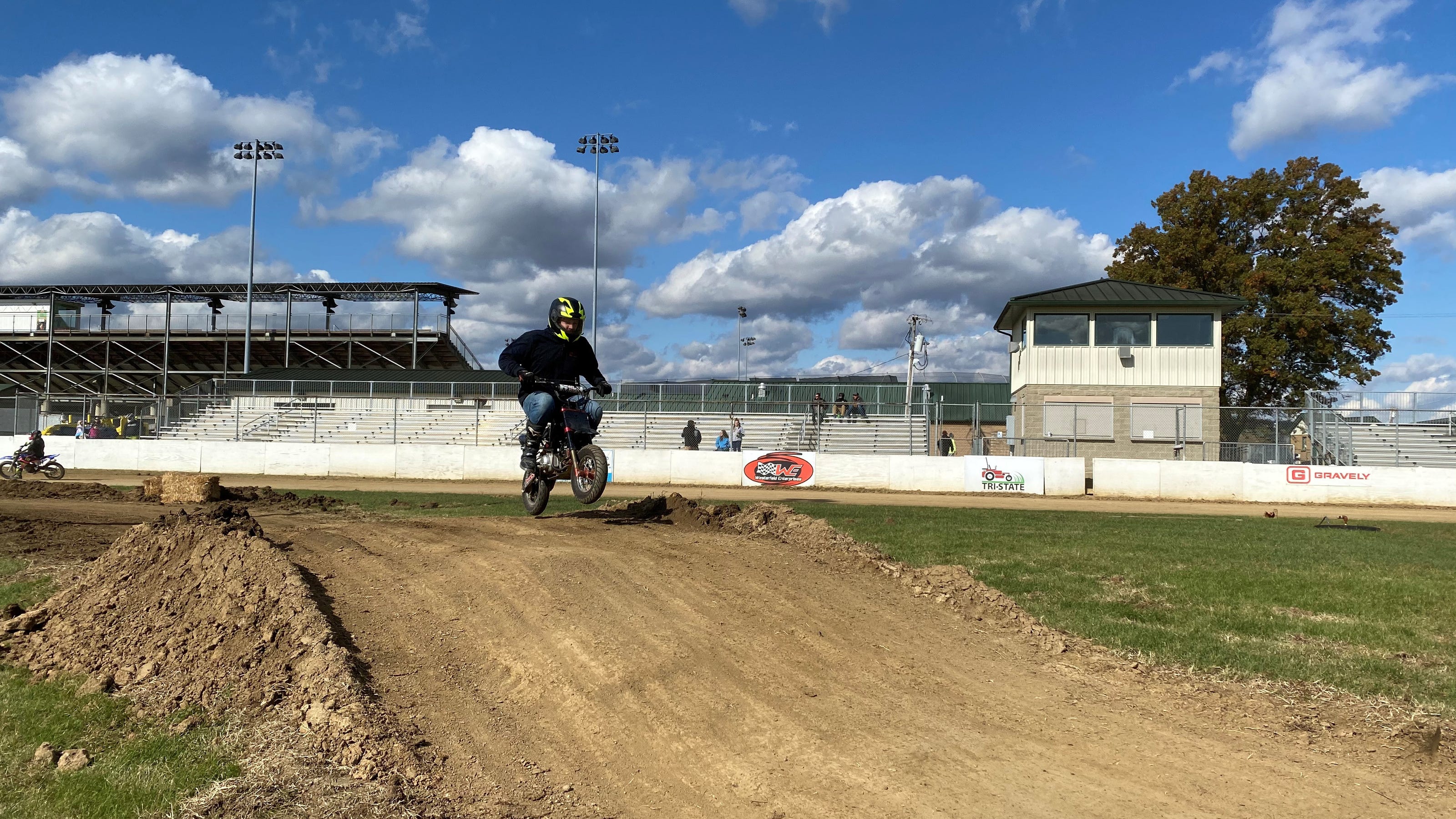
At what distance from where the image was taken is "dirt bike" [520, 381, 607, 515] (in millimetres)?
9438

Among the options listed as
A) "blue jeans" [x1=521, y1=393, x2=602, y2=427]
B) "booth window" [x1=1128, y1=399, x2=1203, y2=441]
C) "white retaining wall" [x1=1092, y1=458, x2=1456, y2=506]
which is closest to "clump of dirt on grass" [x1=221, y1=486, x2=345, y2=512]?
"blue jeans" [x1=521, y1=393, x2=602, y2=427]

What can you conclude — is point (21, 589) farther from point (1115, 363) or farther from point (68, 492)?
point (1115, 363)

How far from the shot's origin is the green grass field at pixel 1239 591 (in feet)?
22.0

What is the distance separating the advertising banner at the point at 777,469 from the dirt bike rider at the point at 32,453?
21.3 meters

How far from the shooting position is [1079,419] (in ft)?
108

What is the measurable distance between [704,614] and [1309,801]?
3.61m

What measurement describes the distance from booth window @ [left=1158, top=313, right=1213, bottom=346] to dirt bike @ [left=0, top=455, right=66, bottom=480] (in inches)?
1474

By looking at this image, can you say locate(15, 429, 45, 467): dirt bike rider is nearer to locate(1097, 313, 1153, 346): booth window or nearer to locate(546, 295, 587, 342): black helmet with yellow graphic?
locate(546, 295, 587, 342): black helmet with yellow graphic

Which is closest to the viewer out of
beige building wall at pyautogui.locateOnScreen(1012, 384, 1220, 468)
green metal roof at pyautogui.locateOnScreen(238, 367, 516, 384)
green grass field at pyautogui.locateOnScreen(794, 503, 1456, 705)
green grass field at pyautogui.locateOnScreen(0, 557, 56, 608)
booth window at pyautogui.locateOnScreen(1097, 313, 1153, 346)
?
green grass field at pyautogui.locateOnScreen(794, 503, 1456, 705)

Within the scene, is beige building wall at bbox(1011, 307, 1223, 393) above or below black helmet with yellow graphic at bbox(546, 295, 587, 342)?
above

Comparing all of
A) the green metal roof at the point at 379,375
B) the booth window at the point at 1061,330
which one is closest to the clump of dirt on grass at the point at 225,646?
the booth window at the point at 1061,330

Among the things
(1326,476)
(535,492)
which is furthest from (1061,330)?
(535,492)

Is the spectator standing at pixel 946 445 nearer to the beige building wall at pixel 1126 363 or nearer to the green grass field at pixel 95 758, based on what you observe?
the beige building wall at pixel 1126 363

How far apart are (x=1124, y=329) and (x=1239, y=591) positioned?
2717 centimetres
